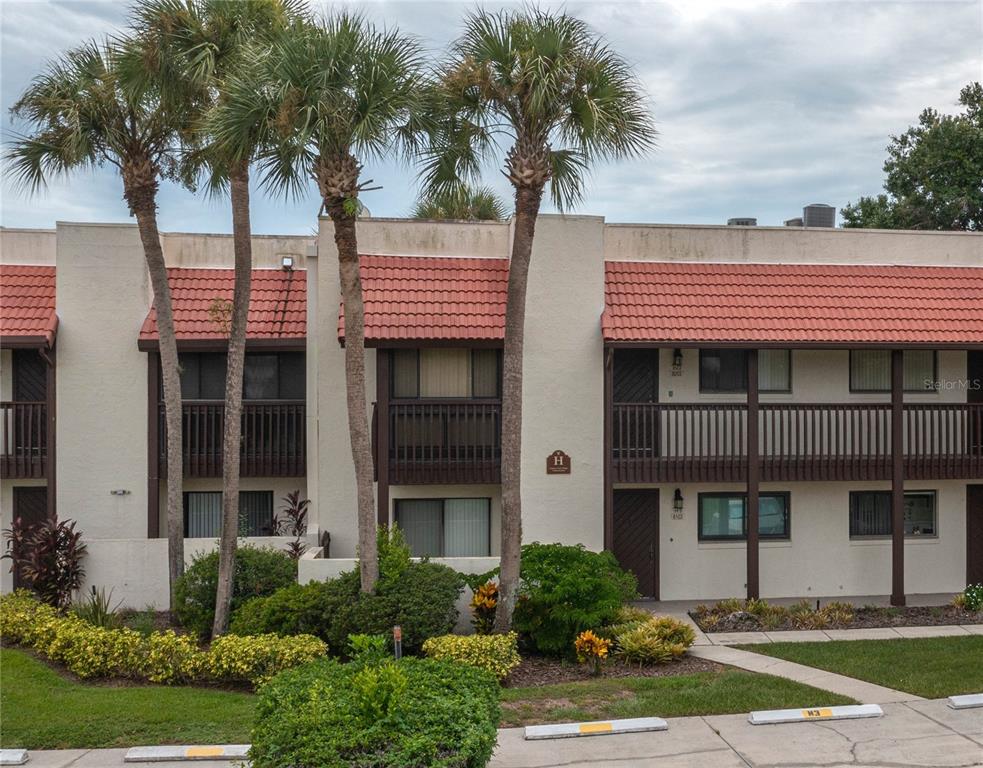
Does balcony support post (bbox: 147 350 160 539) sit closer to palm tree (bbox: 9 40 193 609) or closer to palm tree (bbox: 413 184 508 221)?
palm tree (bbox: 9 40 193 609)

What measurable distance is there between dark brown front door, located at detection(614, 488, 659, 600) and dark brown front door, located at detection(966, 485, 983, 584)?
257 inches

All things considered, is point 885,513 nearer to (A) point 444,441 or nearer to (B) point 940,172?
(A) point 444,441

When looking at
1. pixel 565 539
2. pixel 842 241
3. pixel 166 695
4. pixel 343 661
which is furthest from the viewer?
pixel 842 241

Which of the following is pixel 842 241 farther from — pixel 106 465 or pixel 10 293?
pixel 10 293

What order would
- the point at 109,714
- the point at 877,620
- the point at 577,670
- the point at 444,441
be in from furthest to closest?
1. the point at 444,441
2. the point at 877,620
3. the point at 577,670
4. the point at 109,714

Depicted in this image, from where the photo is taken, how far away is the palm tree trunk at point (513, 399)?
43.5 ft

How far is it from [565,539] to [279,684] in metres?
9.11

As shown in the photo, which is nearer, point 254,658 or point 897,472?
point 254,658

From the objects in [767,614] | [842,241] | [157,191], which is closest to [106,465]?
[157,191]

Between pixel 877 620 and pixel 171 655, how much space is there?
11.7 meters

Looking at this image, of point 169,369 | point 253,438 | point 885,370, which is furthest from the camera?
point 885,370

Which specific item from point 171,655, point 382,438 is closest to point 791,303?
point 382,438

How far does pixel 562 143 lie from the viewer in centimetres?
1341

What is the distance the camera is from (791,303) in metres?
17.6
